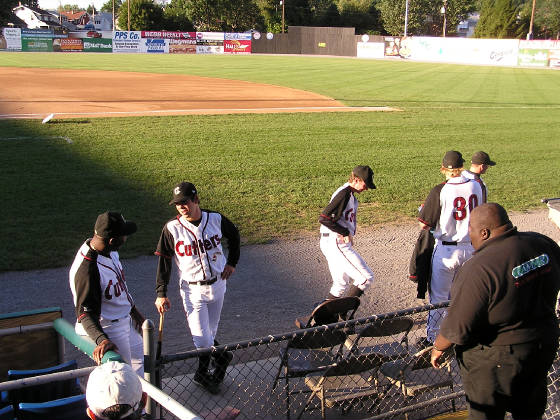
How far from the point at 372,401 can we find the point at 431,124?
17657 millimetres

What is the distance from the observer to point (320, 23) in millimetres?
84625

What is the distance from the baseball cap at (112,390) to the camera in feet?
8.23

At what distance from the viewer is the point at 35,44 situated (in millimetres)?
56781

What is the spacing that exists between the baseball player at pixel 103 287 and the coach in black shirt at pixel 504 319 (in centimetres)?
243

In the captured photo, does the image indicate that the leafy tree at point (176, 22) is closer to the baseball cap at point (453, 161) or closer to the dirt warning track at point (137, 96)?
the dirt warning track at point (137, 96)

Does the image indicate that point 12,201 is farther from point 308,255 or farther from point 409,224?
point 409,224

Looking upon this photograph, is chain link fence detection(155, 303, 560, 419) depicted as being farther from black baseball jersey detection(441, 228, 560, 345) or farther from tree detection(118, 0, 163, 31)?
tree detection(118, 0, 163, 31)

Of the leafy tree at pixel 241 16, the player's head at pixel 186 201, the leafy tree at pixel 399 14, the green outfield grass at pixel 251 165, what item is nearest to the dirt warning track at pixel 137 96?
the green outfield grass at pixel 251 165

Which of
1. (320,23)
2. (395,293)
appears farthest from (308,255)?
(320,23)

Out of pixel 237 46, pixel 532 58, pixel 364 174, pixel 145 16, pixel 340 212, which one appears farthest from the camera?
pixel 145 16

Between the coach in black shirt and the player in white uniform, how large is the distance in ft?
8.26

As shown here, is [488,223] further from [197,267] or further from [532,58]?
[532,58]

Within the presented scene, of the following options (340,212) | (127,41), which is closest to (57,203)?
(340,212)

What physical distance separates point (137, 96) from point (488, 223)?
968 inches
